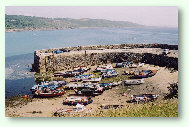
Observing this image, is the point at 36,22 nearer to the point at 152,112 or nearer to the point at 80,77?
the point at 80,77

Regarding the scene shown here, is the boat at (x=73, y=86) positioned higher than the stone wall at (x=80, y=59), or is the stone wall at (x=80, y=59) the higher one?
the stone wall at (x=80, y=59)

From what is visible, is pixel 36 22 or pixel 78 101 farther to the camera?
pixel 36 22

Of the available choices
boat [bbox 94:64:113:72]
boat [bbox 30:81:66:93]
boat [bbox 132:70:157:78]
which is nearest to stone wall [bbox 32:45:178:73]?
boat [bbox 94:64:113:72]

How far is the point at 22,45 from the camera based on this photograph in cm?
2273

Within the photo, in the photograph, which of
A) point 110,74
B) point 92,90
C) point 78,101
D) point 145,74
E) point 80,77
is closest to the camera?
point 78,101

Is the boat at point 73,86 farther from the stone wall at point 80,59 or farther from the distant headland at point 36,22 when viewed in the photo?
the distant headland at point 36,22

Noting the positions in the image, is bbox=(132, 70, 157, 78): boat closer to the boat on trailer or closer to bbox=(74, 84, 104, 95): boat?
bbox=(74, 84, 104, 95): boat

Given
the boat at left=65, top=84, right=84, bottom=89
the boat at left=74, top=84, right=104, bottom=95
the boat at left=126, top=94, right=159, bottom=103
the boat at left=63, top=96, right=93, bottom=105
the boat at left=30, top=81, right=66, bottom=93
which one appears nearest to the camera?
the boat at left=126, top=94, right=159, bottom=103

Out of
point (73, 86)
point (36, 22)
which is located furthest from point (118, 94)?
point (36, 22)

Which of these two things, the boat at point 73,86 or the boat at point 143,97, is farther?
the boat at point 73,86

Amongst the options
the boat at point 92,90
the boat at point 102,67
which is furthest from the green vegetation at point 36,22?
the boat at point 102,67

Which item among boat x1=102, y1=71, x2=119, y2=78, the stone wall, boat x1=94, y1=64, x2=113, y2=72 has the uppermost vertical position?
the stone wall
